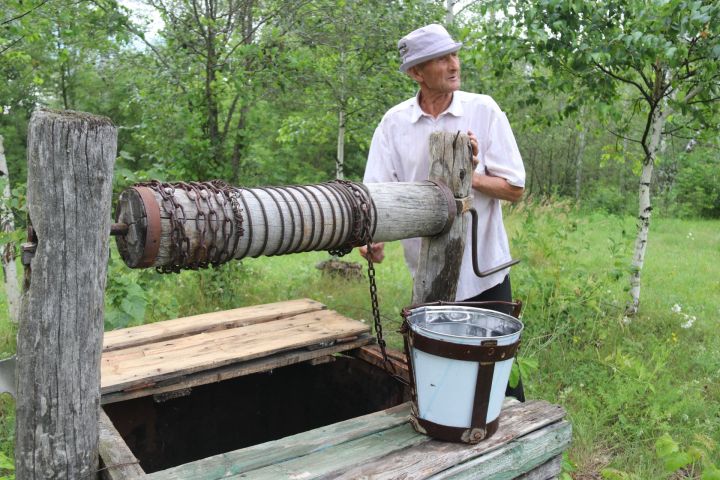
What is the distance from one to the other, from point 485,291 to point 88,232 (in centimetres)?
199

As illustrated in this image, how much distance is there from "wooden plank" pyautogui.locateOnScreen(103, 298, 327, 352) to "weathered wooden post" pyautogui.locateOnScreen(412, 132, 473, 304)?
117 centimetres

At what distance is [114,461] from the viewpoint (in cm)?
183

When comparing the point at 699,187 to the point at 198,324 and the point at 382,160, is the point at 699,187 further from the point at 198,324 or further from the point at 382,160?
the point at 198,324

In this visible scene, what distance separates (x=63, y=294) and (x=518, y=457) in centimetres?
154

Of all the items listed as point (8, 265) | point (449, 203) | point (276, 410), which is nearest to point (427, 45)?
point (449, 203)

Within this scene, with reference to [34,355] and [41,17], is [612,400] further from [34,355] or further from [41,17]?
[41,17]

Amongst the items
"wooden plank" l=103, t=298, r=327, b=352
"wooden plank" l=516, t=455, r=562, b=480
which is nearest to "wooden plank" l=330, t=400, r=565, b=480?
"wooden plank" l=516, t=455, r=562, b=480

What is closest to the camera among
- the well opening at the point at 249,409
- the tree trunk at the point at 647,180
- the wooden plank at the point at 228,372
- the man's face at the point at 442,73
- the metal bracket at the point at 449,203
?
the metal bracket at the point at 449,203

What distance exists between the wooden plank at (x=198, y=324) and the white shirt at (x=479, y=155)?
0.84 metres

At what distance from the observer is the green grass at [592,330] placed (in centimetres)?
348

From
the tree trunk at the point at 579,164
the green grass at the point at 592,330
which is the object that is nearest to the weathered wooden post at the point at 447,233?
the green grass at the point at 592,330

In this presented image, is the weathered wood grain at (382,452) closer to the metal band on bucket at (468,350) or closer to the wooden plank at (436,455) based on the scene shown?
the wooden plank at (436,455)

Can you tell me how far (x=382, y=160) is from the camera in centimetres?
314

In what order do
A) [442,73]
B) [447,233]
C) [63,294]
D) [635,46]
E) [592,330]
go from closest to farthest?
1. [63,294]
2. [447,233]
3. [442,73]
4. [635,46]
5. [592,330]
